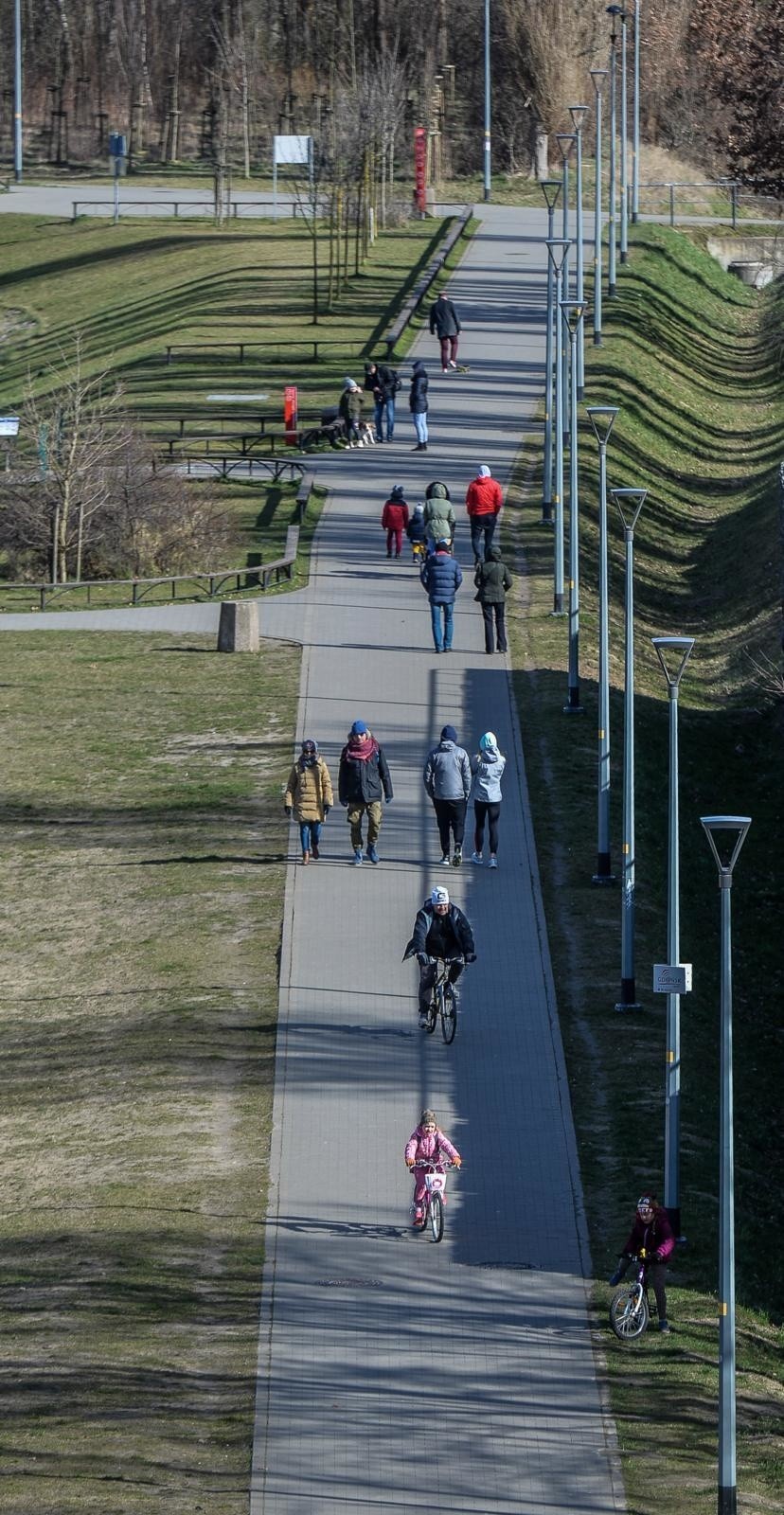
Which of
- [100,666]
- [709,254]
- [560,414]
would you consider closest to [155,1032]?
[100,666]

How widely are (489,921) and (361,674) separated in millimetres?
8213

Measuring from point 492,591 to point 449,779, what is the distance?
23.5 feet

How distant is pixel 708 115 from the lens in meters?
77.9

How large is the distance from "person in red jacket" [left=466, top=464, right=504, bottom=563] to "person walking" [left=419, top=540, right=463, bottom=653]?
220 cm

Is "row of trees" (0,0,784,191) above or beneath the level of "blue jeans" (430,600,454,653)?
above

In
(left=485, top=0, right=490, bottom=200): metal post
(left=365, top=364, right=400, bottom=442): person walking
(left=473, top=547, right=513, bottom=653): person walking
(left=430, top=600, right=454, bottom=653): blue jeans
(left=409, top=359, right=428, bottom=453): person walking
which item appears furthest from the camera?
(left=485, top=0, right=490, bottom=200): metal post

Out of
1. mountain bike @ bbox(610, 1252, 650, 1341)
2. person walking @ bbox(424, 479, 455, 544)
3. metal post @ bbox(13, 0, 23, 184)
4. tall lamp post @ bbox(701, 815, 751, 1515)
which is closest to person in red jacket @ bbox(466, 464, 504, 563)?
person walking @ bbox(424, 479, 455, 544)

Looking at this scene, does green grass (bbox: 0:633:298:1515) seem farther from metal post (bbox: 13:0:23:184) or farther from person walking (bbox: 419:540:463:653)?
metal post (bbox: 13:0:23:184)

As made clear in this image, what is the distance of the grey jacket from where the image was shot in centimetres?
2164

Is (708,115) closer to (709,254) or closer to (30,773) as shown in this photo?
(709,254)

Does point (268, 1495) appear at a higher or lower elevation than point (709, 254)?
lower

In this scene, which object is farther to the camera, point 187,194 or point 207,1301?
point 187,194

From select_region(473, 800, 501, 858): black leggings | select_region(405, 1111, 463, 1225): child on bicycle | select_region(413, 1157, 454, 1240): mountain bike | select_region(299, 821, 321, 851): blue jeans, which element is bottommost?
select_region(413, 1157, 454, 1240): mountain bike

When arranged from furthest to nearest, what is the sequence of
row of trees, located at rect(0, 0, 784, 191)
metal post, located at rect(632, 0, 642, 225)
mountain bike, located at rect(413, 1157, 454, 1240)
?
1. row of trees, located at rect(0, 0, 784, 191)
2. metal post, located at rect(632, 0, 642, 225)
3. mountain bike, located at rect(413, 1157, 454, 1240)
